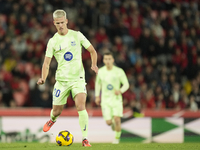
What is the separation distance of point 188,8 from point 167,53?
154 inches

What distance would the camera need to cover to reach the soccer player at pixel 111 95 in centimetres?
1205

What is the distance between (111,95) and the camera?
478 inches

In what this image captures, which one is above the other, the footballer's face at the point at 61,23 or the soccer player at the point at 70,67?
the footballer's face at the point at 61,23

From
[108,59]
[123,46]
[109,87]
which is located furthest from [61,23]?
[123,46]

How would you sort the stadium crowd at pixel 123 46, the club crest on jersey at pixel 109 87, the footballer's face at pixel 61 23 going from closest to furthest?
the footballer's face at pixel 61 23
the club crest on jersey at pixel 109 87
the stadium crowd at pixel 123 46

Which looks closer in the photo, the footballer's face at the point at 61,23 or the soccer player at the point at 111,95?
the footballer's face at the point at 61,23

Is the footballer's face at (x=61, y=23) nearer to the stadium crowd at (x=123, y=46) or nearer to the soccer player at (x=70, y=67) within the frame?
the soccer player at (x=70, y=67)

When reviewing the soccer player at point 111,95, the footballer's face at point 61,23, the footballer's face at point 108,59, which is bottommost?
the soccer player at point 111,95

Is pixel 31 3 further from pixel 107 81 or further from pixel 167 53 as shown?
pixel 107 81

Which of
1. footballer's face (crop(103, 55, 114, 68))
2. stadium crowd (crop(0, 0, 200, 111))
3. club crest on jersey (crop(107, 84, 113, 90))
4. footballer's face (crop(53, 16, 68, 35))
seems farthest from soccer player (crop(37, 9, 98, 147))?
stadium crowd (crop(0, 0, 200, 111))

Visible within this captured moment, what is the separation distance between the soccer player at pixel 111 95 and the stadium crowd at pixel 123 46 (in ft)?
7.74

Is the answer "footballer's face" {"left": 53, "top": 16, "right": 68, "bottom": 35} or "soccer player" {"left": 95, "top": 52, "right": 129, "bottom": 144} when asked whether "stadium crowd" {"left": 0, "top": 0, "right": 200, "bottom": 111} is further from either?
"footballer's face" {"left": 53, "top": 16, "right": 68, "bottom": 35}

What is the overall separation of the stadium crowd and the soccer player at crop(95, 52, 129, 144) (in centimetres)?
236

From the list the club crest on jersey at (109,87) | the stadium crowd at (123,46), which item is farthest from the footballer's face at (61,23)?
the stadium crowd at (123,46)
